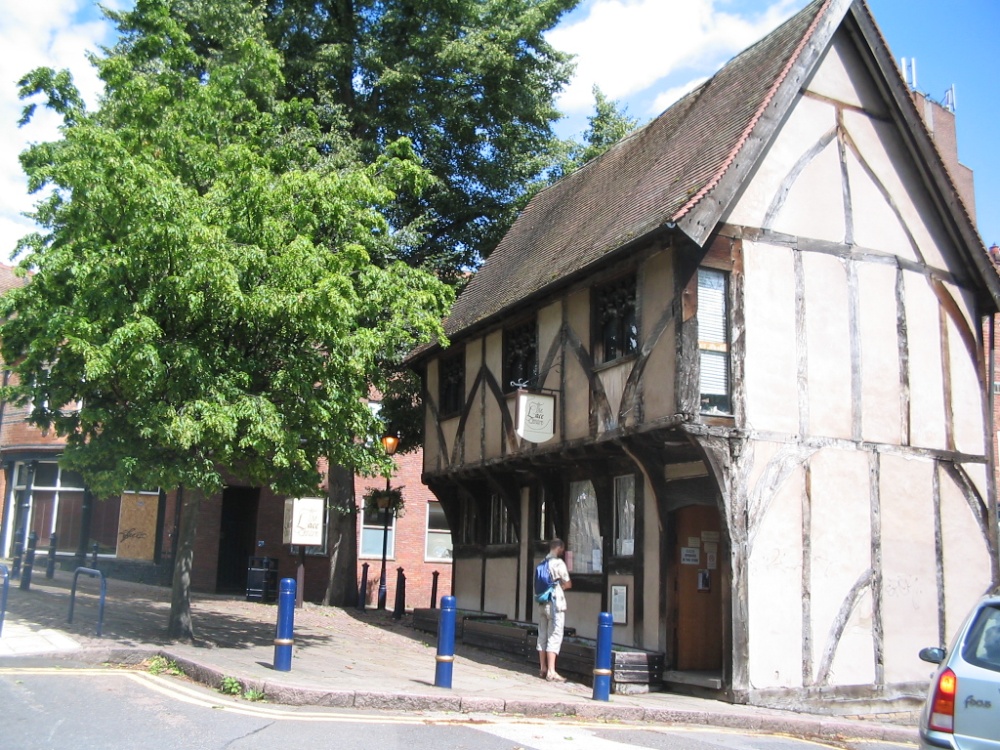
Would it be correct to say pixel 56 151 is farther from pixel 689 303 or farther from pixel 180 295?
pixel 689 303

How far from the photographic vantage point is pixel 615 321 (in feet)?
47.1

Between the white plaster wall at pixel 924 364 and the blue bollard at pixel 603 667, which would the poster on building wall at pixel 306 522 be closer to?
the blue bollard at pixel 603 667

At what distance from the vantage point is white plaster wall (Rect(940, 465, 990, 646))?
1385 centimetres

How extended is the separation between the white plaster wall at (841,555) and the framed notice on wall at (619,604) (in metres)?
2.60

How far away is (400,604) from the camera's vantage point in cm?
2128

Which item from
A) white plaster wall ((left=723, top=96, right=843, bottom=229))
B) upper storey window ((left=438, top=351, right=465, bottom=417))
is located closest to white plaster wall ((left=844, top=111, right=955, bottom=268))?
white plaster wall ((left=723, top=96, right=843, bottom=229))

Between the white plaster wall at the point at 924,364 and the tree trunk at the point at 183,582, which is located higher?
the white plaster wall at the point at 924,364

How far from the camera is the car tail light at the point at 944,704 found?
632 centimetres

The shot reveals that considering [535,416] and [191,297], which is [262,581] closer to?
[535,416]

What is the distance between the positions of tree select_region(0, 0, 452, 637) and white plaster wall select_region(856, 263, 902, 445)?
629 cm

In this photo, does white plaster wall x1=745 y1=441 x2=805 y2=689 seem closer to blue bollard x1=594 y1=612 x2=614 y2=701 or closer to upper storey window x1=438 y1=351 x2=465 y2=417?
blue bollard x1=594 y1=612 x2=614 y2=701

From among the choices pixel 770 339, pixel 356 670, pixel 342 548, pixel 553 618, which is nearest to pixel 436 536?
pixel 342 548

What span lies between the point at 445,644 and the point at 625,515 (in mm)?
4234

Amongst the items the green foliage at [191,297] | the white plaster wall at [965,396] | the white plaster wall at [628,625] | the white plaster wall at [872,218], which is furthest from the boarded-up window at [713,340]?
the white plaster wall at [965,396]
